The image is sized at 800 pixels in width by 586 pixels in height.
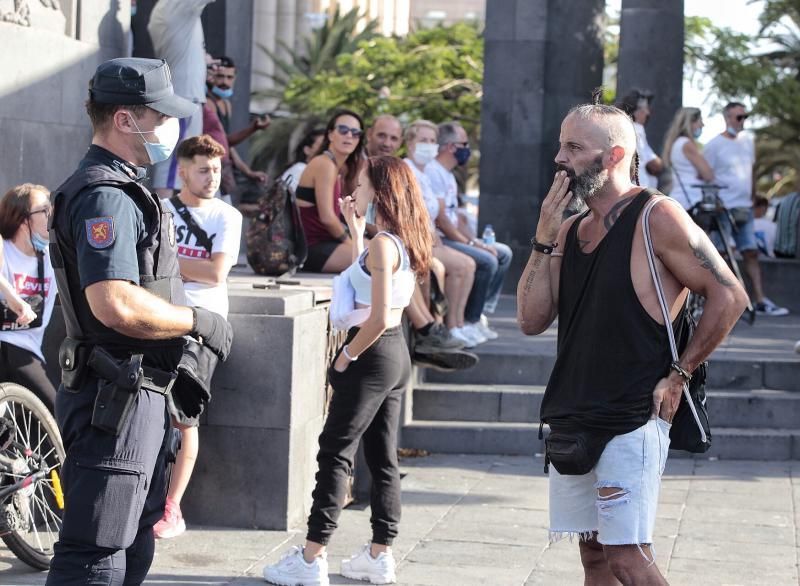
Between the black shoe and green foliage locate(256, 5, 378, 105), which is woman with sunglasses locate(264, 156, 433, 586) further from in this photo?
green foliage locate(256, 5, 378, 105)

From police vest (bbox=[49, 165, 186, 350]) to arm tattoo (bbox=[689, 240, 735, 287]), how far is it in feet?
5.47

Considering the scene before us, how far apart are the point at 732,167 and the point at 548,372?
13.7 feet

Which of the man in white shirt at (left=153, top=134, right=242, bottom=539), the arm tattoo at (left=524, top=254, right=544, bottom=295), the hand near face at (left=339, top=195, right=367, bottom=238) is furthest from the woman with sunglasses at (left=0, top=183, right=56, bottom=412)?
the arm tattoo at (left=524, top=254, right=544, bottom=295)

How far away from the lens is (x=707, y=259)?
4363 mm

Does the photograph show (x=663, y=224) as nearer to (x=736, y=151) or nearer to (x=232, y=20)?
(x=736, y=151)

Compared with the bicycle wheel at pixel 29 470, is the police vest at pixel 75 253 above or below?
above

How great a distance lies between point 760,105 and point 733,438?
17263mm

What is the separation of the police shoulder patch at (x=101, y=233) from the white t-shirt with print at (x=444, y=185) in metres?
6.84

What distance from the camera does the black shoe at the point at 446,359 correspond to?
346 inches

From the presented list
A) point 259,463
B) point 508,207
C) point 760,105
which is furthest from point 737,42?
point 259,463

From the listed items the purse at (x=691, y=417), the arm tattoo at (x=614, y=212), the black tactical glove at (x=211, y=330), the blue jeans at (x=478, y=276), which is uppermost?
the arm tattoo at (x=614, y=212)

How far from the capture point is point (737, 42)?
81.6ft

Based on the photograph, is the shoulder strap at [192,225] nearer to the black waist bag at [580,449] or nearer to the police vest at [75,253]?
the police vest at [75,253]

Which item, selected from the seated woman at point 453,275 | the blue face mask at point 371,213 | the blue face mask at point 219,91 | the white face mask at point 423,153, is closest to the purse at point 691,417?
the blue face mask at point 371,213
